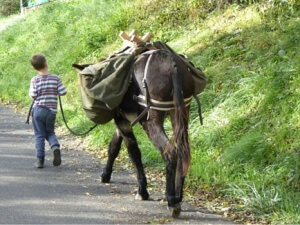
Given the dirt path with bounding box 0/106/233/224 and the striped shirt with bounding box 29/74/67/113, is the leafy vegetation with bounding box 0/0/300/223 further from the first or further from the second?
the striped shirt with bounding box 29/74/67/113

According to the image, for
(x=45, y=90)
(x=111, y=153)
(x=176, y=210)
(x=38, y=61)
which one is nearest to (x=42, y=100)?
(x=45, y=90)

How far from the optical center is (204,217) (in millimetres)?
6391

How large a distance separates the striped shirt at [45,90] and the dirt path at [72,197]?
0.98 meters

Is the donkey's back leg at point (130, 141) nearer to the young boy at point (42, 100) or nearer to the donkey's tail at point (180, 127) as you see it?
the donkey's tail at point (180, 127)

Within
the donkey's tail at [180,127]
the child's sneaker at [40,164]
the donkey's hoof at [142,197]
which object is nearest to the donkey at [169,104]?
the donkey's tail at [180,127]

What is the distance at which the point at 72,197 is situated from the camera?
23.5 feet

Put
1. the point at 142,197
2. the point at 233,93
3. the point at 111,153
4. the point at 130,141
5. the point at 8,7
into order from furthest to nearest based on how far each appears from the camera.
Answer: the point at 8,7 < the point at 233,93 < the point at 111,153 < the point at 130,141 < the point at 142,197

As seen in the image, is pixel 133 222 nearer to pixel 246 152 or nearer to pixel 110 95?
pixel 110 95

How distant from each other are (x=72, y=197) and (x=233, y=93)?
141 inches

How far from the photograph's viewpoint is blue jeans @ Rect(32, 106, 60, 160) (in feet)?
28.6

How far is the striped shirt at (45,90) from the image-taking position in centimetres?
866

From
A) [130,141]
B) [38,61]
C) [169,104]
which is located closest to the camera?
[169,104]

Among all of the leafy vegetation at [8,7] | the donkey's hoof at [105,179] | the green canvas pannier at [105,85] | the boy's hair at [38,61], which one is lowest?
the leafy vegetation at [8,7]

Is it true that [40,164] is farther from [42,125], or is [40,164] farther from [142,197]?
[142,197]
